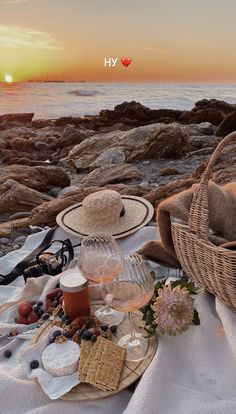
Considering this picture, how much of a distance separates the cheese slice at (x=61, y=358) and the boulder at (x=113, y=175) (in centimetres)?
242

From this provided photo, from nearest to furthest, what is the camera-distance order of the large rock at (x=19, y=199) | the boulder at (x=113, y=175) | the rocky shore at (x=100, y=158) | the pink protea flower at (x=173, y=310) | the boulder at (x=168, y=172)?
1. the pink protea flower at (x=173, y=310)
2. the rocky shore at (x=100, y=158)
3. the large rock at (x=19, y=199)
4. the boulder at (x=113, y=175)
5. the boulder at (x=168, y=172)

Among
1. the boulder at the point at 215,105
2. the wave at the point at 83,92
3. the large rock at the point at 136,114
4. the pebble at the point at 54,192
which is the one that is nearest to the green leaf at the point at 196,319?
the pebble at the point at 54,192

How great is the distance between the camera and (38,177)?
11.4 ft

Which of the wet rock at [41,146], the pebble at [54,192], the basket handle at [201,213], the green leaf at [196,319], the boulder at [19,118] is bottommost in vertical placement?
the wet rock at [41,146]

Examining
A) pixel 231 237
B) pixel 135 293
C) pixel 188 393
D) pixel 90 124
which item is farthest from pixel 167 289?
pixel 90 124

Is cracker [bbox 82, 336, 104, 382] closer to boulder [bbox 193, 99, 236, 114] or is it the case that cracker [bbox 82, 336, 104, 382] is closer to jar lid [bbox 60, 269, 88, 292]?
jar lid [bbox 60, 269, 88, 292]

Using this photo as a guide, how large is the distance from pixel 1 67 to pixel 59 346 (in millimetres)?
3950

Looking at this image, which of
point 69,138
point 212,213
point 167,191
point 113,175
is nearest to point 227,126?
point 69,138

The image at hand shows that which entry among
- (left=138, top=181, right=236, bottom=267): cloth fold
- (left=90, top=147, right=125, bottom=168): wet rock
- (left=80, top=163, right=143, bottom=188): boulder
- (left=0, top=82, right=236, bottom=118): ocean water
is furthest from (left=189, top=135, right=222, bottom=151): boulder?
(left=138, top=181, right=236, bottom=267): cloth fold

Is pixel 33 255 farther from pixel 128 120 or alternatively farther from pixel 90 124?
pixel 90 124

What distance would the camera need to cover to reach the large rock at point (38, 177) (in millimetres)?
3398

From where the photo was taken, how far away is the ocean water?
554 cm

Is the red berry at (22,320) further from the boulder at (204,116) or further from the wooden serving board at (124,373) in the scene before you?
the boulder at (204,116)

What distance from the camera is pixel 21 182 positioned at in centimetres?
339
